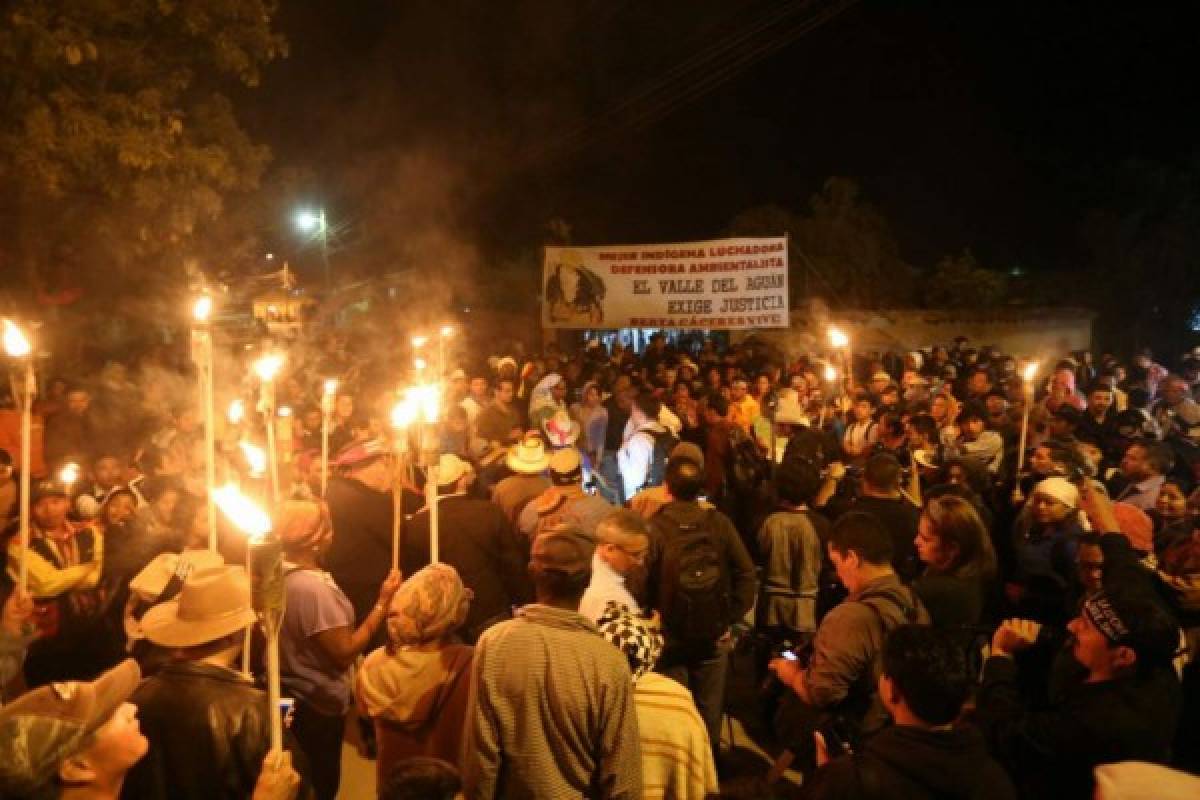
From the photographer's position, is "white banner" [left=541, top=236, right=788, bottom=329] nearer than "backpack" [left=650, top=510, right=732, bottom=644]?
No

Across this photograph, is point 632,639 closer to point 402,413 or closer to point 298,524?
point 298,524

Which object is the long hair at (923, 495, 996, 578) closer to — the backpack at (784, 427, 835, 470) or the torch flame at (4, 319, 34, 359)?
the backpack at (784, 427, 835, 470)

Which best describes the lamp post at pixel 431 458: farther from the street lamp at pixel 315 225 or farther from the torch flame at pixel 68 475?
the street lamp at pixel 315 225

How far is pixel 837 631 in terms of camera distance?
3.51m

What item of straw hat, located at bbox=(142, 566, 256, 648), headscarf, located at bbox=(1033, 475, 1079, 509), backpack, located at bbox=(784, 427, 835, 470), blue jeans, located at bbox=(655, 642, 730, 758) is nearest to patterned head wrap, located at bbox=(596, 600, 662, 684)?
straw hat, located at bbox=(142, 566, 256, 648)

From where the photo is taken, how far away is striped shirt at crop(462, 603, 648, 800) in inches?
106

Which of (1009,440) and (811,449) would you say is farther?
(1009,440)

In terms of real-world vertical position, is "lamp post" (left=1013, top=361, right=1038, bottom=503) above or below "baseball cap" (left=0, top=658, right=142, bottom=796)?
above

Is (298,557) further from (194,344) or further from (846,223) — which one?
(846,223)

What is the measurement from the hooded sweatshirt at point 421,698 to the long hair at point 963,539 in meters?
2.47

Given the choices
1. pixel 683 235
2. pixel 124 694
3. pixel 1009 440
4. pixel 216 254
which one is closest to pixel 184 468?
pixel 124 694

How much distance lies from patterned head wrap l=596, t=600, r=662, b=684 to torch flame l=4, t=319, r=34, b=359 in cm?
285

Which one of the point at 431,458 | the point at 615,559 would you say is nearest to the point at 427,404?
the point at 431,458

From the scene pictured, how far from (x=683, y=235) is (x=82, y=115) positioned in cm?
2706
